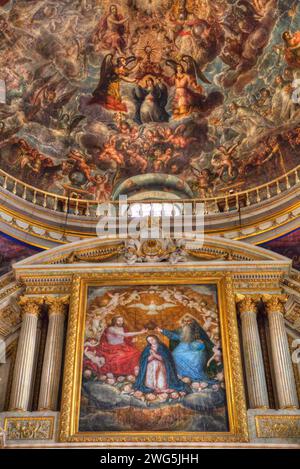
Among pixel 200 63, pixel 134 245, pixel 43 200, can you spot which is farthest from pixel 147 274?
pixel 200 63

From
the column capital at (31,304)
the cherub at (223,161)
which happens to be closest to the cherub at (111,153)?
the cherub at (223,161)

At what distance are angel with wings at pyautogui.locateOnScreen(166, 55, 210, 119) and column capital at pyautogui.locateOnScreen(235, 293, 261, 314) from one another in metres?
8.40

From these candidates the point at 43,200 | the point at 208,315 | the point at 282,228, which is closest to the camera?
the point at 208,315

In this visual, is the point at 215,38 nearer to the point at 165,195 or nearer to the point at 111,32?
the point at 111,32

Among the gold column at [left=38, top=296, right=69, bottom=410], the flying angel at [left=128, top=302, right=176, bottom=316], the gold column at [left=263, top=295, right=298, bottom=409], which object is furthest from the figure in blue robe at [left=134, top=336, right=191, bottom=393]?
the gold column at [left=263, top=295, right=298, bottom=409]

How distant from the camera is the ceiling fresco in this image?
853 inches

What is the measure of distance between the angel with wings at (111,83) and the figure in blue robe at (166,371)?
31.6ft

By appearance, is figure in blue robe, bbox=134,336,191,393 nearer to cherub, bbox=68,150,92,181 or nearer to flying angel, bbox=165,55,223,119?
cherub, bbox=68,150,92,181

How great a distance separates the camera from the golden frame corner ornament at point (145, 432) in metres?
14.6

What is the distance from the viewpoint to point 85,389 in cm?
1564

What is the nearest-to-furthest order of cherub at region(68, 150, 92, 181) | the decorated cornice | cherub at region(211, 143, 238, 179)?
the decorated cornice < cherub at region(211, 143, 238, 179) < cherub at region(68, 150, 92, 181)

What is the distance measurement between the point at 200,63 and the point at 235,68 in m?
1.21

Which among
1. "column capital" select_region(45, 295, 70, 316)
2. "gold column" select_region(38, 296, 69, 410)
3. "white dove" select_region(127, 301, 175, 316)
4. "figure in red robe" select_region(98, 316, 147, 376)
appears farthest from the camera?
"column capital" select_region(45, 295, 70, 316)

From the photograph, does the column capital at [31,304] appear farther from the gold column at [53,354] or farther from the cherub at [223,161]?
the cherub at [223,161]
